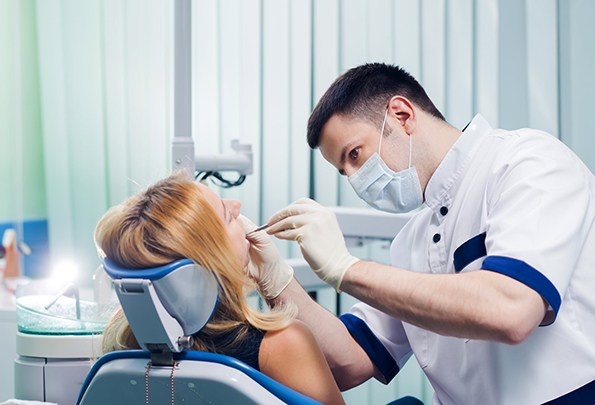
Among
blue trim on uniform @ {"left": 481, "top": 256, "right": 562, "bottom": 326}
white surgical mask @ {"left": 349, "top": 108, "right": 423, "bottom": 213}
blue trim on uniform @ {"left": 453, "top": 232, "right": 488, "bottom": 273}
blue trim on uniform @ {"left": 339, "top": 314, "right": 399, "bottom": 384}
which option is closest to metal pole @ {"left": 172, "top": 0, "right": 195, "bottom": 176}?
white surgical mask @ {"left": 349, "top": 108, "right": 423, "bottom": 213}

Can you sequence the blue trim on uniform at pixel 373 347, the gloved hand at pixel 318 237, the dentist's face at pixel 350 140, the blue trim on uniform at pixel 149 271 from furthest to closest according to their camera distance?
the blue trim on uniform at pixel 373 347 → the dentist's face at pixel 350 140 → the gloved hand at pixel 318 237 → the blue trim on uniform at pixel 149 271

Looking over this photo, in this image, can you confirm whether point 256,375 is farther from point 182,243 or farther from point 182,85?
point 182,85

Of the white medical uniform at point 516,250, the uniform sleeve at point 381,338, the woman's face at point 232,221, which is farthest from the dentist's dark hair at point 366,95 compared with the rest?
the uniform sleeve at point 381,338

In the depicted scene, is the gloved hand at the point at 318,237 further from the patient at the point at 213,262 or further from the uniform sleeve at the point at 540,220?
the uniform sleeve at the point at 540,220

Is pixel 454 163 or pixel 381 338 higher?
pixel 454 163

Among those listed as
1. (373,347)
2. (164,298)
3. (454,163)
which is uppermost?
(454,163)

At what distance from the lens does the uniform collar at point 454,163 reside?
155cm

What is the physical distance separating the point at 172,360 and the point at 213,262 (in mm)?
174

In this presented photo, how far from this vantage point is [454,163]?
155 centimetres

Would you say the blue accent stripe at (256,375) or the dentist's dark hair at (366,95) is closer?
the blue accent stripe at (256,375)

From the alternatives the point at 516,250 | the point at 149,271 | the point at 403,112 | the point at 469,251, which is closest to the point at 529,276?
the point at 516,250

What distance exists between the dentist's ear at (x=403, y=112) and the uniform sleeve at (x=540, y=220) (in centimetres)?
24

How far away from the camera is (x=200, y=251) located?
123 centimetres

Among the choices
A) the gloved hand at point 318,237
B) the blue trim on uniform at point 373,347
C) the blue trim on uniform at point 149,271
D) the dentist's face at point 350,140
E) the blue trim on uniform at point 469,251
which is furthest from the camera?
the blue trim on uniform at point 373,347
